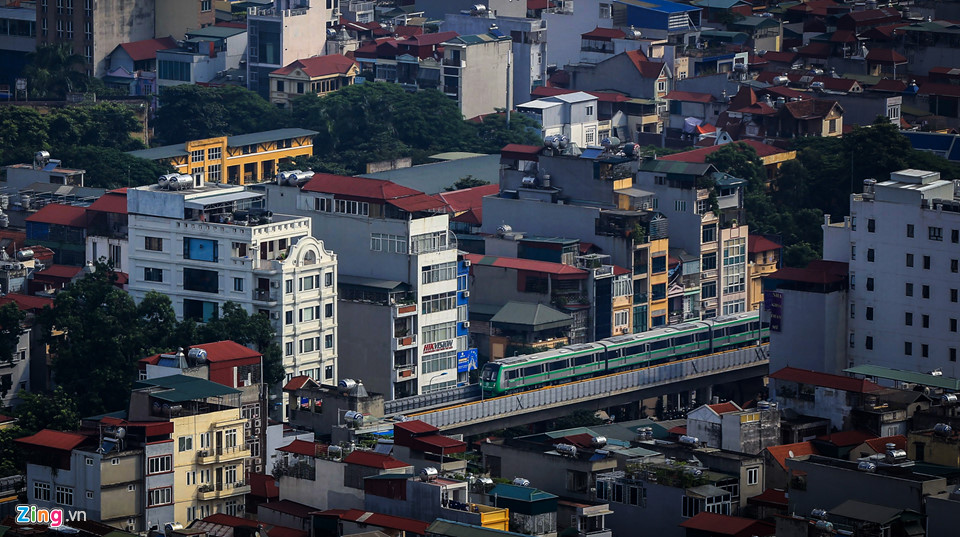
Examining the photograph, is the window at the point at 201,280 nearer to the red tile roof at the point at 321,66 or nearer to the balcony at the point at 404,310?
the balcony at the point at 404,310

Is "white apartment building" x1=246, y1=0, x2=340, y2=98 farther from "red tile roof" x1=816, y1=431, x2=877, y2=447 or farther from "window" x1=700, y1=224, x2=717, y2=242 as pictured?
"red tile roof" x1=816, y1=431, x2=877, y2=447

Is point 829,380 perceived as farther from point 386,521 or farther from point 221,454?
point 221,454

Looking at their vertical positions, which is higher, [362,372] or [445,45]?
[445,45]

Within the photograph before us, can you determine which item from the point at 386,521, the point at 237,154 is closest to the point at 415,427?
the point at 386,521

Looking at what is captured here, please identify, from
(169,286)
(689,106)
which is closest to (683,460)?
(169,286)

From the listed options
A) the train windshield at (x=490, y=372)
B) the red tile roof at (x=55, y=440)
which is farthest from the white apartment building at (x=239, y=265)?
the red tile roof at (x=55, y=440)

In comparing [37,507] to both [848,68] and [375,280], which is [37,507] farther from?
[848,68]
